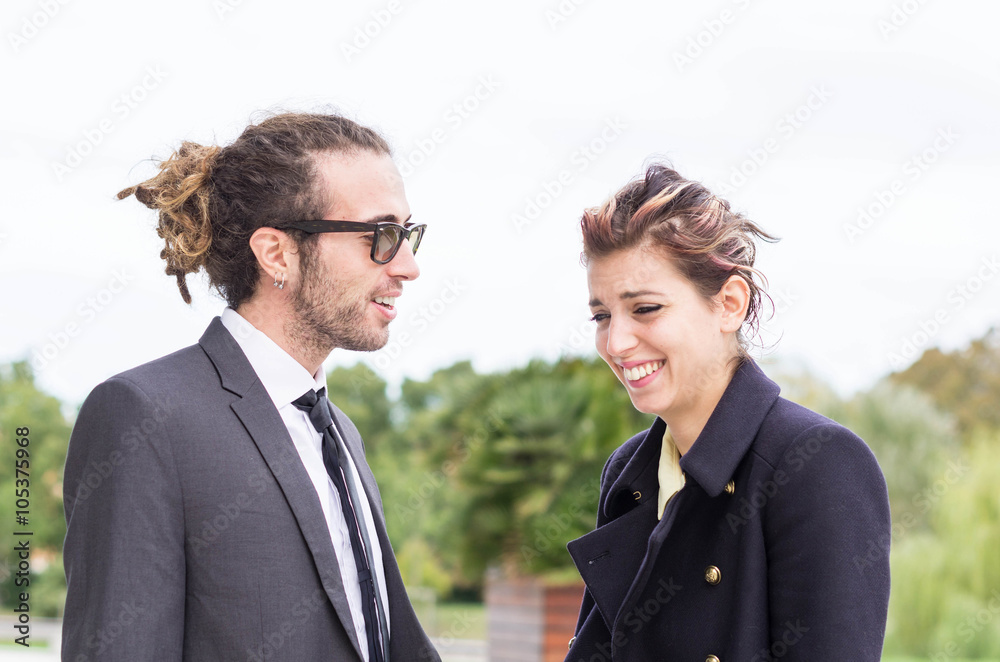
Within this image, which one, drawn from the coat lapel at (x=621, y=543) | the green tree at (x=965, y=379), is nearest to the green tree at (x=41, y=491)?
the green tree at (x=965, y=379)

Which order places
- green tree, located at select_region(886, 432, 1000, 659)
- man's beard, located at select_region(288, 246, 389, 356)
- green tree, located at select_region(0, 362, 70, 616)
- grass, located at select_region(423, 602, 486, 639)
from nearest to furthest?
man's beard, located at select_region(288, 246, 389, 356)
green tree, located at select_region(886, 432, 1000, 659)
green tree, located at select_region(0, 362, 70, 616)
grass, located at select_region(423, 602, 486, 639)

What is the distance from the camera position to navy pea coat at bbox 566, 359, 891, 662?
1.94m

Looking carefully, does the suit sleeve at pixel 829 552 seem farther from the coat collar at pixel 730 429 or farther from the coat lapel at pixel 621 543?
the coat lapel at pixel 621 543

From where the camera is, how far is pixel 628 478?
2.54 meters

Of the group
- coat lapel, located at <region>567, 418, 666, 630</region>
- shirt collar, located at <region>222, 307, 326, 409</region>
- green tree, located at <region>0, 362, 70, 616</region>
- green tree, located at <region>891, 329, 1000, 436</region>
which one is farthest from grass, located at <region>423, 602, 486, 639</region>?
shirt collar, located at <region>222, 307, 326, 409</region>

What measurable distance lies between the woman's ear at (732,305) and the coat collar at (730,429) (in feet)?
0.44

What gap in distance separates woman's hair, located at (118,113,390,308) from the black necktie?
0.38 metres

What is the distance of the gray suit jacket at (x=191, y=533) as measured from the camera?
1.96m

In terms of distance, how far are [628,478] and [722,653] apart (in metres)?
0.56

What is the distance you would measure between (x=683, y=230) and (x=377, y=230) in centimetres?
87

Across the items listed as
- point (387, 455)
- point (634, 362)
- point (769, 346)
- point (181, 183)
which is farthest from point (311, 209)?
point (387, 455)

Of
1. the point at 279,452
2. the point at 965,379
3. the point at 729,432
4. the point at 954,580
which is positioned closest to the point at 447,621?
the point at 965,379

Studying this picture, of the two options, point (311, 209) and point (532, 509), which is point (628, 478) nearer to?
point (311, 209)

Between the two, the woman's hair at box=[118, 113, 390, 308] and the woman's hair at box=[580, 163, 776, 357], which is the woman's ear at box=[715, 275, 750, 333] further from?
the woman's hair at box=[118, 113, 390, 308]
